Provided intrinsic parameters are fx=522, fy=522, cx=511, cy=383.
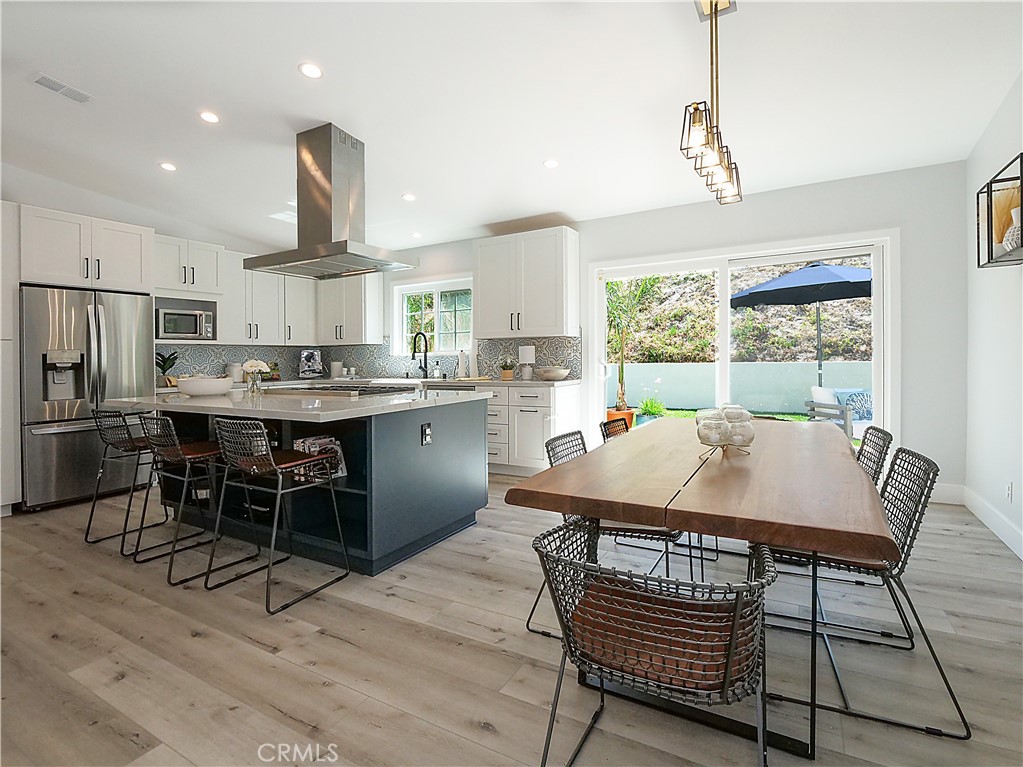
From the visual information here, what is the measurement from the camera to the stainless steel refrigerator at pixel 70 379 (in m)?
4.07

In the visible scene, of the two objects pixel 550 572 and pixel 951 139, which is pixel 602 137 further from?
pixel 550 572

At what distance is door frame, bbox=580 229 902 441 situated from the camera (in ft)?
13.5

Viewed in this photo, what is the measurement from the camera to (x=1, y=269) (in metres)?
3.95

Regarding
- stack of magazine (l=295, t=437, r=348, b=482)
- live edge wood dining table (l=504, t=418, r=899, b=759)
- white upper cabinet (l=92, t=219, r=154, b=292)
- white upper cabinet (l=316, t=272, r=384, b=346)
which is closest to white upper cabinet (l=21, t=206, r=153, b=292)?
→ white upper cabinet (l=92, t=219, r=154, b=292)

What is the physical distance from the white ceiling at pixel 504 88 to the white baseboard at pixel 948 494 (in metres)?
2.46

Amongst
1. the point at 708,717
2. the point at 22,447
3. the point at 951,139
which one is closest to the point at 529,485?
the point at 708,717

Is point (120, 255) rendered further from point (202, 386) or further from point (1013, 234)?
point (1013, 234)

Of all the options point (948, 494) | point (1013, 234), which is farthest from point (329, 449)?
point (948, 494)

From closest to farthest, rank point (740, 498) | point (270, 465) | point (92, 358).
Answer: point (740, 498) < point (270, 465) < point (92, 358)

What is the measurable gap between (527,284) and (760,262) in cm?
221

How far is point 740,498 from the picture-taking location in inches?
59.7

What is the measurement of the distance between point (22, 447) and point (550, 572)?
477cm

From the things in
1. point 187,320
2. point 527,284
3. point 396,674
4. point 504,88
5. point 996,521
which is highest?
point 504,88

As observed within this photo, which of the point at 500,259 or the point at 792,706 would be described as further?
the point at 500,259
